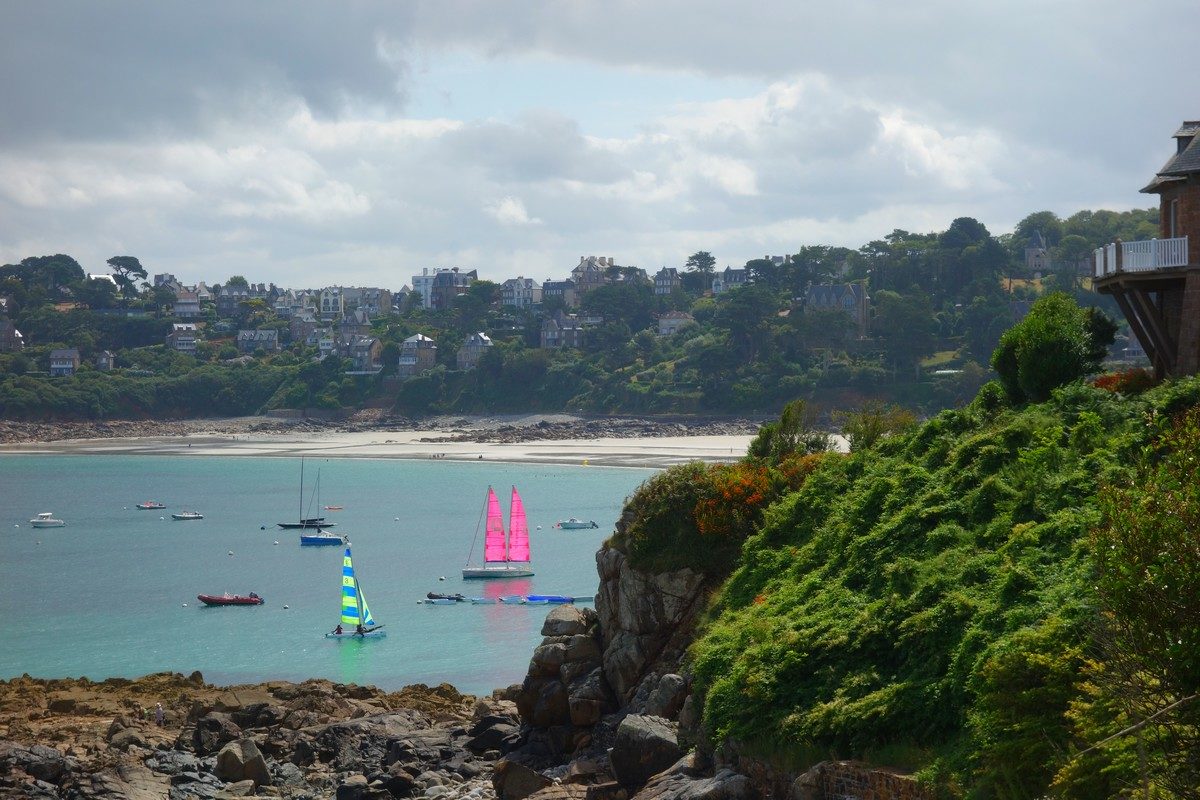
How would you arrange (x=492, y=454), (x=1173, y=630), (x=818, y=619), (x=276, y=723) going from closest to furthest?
(x=1173, y=630) → (x=818, y=619) → (x=276, y=723) → (x=492, y=454)

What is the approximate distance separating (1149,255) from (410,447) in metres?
88.5

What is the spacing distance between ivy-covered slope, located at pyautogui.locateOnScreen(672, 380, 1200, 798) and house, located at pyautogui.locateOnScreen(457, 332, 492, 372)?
4597 inches

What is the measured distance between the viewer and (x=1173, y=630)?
28.0ft

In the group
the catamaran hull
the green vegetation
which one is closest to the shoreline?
the catamaran hull

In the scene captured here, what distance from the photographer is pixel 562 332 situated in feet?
460

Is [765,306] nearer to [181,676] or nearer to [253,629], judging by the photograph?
[253,629]

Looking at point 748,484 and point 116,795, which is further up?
point 748,484

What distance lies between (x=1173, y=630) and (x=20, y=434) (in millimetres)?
125487

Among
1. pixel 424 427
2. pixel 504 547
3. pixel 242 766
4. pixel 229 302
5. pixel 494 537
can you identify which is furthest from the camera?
pixel 229 302

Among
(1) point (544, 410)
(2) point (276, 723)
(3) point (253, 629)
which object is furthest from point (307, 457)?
(2) point (276, 723)

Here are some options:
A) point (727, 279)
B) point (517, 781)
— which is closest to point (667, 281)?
point (727, 279)

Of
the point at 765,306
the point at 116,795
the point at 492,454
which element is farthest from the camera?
the point at 765,306

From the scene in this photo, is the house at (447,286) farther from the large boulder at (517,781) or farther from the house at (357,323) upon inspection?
the large boulder at (517,781)

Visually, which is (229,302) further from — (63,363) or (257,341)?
(63,363)
